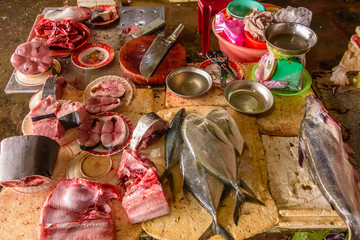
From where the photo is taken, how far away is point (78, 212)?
86.4 inches

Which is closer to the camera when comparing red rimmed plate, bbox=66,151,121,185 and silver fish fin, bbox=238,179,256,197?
silver fish fin, bbox=238,179,256,197

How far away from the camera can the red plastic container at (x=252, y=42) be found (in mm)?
3388

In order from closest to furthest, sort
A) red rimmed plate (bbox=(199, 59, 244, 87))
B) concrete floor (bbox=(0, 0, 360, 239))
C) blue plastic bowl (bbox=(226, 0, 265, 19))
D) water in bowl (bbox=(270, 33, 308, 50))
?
water in bowl (bbox=(270, 33, 308, 50)), red rimmed plate (bbox=(199, 59, 244, 87)), blue plastic bowl (bbox=(226, 0, 265, 19)), concrete floor (bbox=(0, 0, 360, 239))

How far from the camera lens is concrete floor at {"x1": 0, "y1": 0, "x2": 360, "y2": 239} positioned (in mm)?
4891

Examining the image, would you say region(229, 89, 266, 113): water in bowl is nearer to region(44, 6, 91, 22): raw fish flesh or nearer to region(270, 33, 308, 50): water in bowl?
region(270, 33, 308, 50): water in bowl

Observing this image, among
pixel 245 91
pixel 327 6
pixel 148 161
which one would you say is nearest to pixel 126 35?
pixel 245 91

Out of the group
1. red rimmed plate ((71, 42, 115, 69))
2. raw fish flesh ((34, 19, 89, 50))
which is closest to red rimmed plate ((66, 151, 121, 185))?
red rimmed plate ((71, 42, 115, 69))

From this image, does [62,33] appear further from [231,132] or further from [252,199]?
[252,199]

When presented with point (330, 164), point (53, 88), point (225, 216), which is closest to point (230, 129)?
point (225, 216)

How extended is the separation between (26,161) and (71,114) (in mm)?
625

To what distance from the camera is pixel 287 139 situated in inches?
108

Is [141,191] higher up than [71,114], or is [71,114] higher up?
[71,114]

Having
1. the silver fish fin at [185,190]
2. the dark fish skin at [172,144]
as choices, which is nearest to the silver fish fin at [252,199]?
the silver fish fin at [185,190]

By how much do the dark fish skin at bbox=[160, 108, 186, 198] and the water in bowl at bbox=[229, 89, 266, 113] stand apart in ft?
2.29
